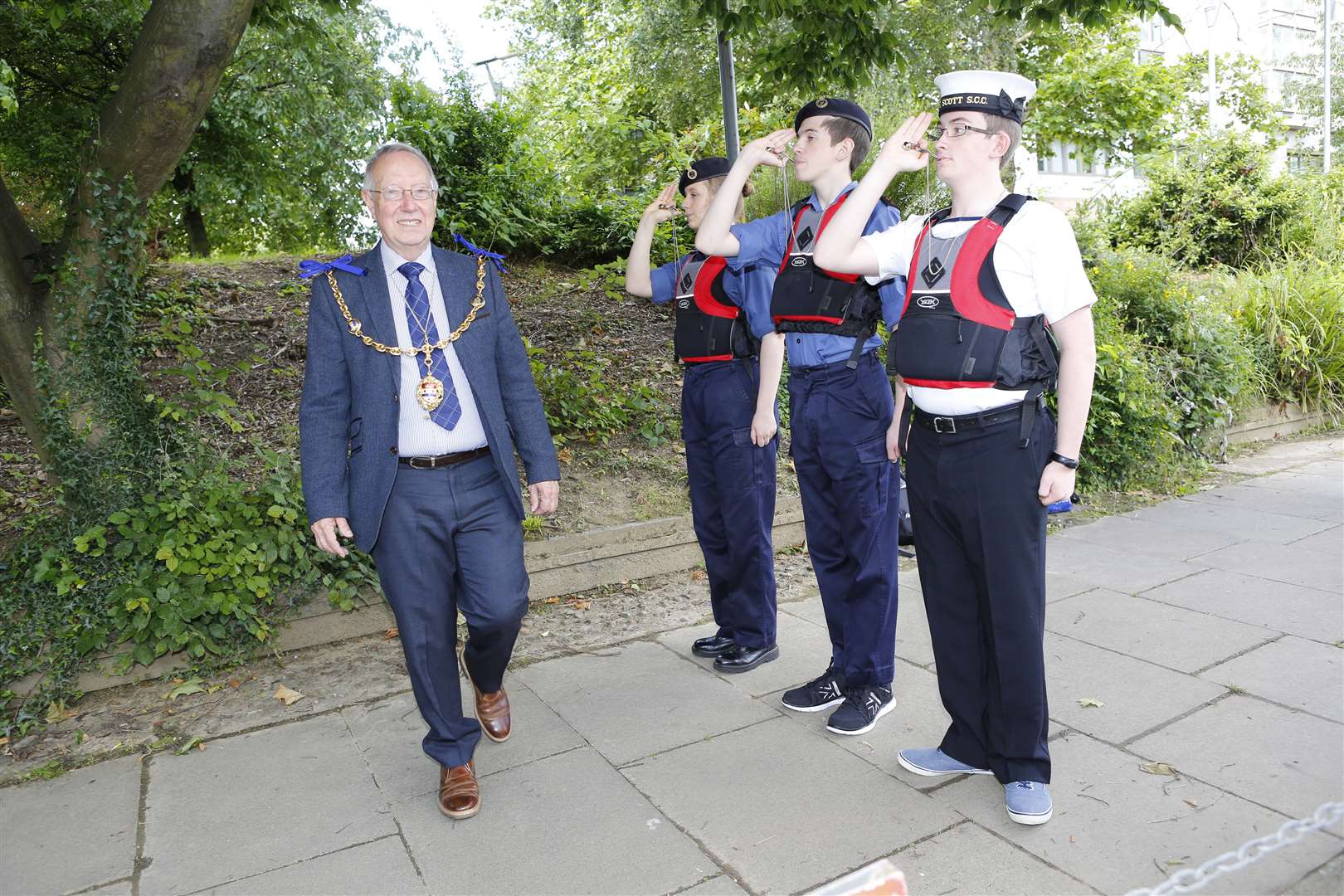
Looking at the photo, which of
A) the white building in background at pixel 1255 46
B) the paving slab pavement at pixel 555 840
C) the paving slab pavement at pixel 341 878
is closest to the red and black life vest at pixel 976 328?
the paving slab pavement at pixel 555 840

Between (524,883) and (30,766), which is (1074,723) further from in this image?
(30,766)

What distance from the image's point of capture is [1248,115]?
82.6 ft

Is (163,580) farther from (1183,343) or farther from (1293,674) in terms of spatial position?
(1183,343)

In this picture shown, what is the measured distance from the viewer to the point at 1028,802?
9.70 ft

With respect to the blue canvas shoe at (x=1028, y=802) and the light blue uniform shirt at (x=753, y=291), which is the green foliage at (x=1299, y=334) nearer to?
the light blue uniform shirt at (x=753, y=291)

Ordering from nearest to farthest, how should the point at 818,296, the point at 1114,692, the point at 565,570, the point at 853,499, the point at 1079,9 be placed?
the point at 818,296
the point at 853,499
the point at 1114,692
the point at 565,570
the point at 1079,9

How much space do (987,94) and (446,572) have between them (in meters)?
2.24

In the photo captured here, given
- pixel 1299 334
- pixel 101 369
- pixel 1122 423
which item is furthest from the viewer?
pixel 1299 334

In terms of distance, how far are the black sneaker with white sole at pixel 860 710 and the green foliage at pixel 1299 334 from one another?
7.68 metres

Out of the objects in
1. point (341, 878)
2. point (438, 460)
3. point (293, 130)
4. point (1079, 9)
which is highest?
point (293, 130)

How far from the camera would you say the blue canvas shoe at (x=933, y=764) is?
327cm

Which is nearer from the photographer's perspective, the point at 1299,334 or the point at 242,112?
the point at 1299,334

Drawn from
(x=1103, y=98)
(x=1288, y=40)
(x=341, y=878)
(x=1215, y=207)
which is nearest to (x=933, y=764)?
(x=341, y=878)

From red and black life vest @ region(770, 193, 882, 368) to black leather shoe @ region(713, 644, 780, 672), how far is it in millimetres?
1501
